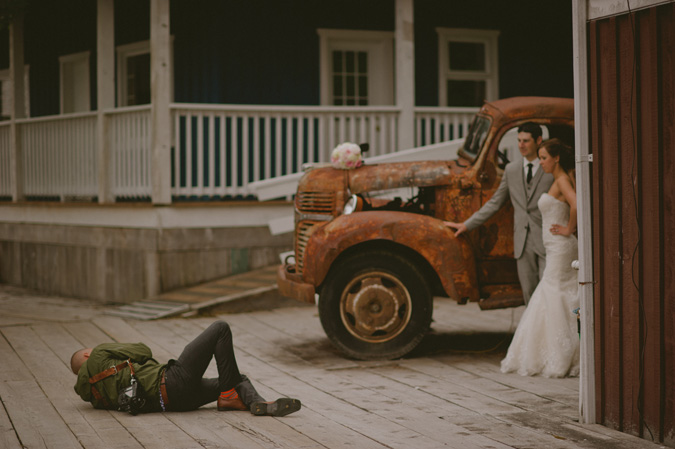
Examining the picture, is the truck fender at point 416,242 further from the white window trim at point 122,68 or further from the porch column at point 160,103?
the white window trim at point 122,68

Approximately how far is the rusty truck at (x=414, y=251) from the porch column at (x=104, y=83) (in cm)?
678

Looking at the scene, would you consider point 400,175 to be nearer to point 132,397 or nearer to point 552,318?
point 552,318

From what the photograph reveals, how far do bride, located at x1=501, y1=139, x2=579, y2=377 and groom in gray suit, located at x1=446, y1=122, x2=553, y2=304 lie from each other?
0.17 m

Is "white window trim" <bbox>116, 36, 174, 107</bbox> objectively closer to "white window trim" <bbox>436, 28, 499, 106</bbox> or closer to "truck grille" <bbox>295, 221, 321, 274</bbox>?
"white window trim" <bbox>436, 28, 499, 106</bbox>

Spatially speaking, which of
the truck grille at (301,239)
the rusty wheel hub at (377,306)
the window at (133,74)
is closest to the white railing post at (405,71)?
the window at (133,74)

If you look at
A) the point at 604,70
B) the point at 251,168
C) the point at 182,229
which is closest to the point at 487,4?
the point at 251,168

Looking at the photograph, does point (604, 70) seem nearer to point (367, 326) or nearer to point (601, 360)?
point (601, 360)

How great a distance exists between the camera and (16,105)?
17859 millimetres

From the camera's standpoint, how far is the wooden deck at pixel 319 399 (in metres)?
6.06

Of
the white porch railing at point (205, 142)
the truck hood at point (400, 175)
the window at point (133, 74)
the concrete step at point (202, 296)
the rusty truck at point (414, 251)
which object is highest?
the window at point (133, 74)

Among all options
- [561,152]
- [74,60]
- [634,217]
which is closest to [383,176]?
[561,152]

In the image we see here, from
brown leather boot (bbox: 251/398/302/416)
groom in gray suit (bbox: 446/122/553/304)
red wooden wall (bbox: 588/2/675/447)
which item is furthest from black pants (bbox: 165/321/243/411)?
groom in gray suit (bbox: 446/122/553/304)

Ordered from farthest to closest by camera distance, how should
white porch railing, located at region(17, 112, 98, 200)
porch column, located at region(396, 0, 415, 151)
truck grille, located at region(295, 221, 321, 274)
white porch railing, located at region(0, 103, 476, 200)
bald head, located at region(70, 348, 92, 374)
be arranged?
white porch railing, located at region(17, 112, 98, 200)
porch column, located at region(396, 0, 415, 151)
white porch railing, located at region(0, 103, 476, 200)
truck grille, located at region(295, 221, 321, 274)
bald head, located at region(70, 348, 92, 374)

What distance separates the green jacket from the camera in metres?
6.71
